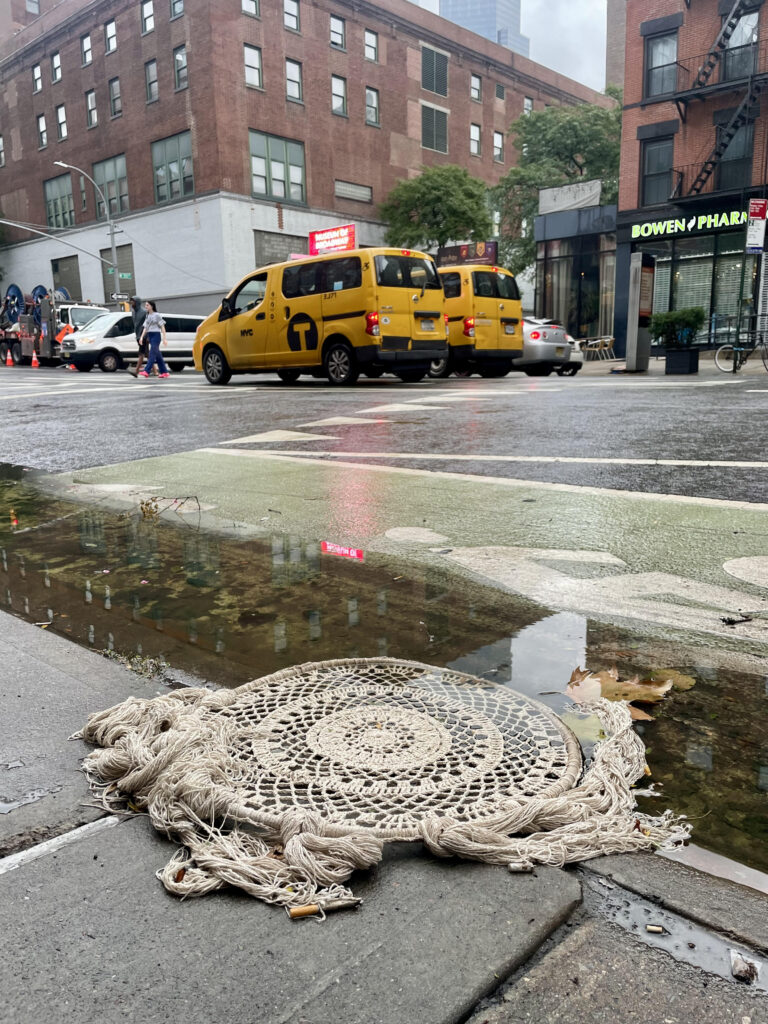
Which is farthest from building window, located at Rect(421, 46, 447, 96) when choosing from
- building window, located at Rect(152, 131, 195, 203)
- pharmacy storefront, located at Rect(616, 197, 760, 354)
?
pharmacy storefront, located at Rect(616, 197, 760, 354)

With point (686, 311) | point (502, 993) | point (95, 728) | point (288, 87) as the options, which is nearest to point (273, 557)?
point (95, 728)

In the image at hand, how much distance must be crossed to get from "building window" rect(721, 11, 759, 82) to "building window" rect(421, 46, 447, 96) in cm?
2402

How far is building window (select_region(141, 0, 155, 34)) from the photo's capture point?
39.5 metres

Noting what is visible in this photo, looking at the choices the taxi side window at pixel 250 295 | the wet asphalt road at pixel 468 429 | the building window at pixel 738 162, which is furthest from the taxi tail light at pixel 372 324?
the building window at pixel 738 162

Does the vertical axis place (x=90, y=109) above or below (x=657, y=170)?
above

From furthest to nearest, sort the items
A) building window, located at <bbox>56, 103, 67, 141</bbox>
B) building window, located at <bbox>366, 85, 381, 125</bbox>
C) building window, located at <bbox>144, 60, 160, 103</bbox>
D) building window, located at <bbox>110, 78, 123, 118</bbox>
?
building window, located at <bbox>56, 103, 67, 141</bbox>
building window, located at <bbox>366, 85, 381, 125</bbox>
building window, located at <bbox>110, 78, 123, 118</bbox>
building window, located at <bbox>144, 60, 160, 103</bbox>

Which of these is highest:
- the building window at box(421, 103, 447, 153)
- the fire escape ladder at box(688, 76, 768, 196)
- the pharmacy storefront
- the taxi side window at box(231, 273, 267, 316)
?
the building window at box(421, 103, 447, 153)

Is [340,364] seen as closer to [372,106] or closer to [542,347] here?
[542,347]

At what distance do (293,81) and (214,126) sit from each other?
597 centimetres

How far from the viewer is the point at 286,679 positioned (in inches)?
91.7

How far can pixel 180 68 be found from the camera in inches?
1518

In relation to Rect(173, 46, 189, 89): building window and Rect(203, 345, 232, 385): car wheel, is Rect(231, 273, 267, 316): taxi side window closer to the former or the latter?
Rect(203, 345, 232, 385): car wheel

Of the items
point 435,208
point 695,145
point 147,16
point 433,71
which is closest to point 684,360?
point 695,145

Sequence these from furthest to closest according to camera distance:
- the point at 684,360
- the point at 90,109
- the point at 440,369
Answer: the point at 90,109 → the point at 440,369 → the point at 684,360
